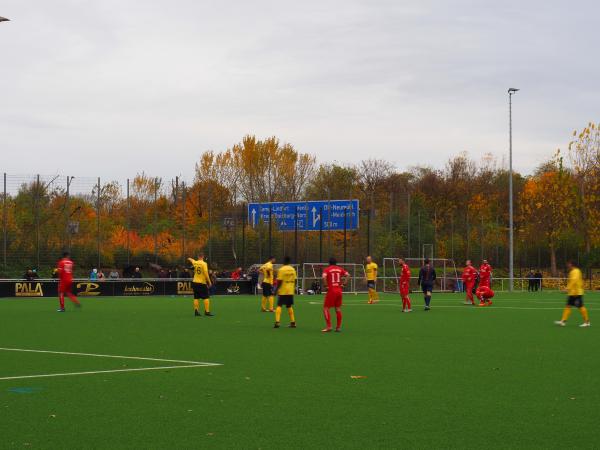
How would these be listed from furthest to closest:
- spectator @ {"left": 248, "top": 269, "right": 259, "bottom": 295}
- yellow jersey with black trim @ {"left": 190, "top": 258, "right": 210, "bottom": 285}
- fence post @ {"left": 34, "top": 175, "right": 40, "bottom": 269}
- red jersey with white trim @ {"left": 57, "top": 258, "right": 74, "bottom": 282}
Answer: spectator @ {"left": 248, "top": 269, "right": 259, "bottom": 295} < fence post @ {"left": 34, "top": 175, "right": 40, "bottom": 269} < red jersey with white trim @ {"left": 57, "top": 258, "right": 74, "bottom": 282} < yellow jersey with black trim @ {"left": 190, "top": 258, "right": 210, "bottom": 285}

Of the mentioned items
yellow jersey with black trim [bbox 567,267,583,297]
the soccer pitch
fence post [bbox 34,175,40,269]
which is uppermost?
fence post [bbox 34,175,40,269]

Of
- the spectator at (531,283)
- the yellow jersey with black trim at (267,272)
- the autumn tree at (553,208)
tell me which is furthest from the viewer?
the autumn tree at (553,208)

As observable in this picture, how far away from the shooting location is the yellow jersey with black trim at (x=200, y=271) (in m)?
28.5

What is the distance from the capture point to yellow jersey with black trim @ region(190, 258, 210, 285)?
1121 inches

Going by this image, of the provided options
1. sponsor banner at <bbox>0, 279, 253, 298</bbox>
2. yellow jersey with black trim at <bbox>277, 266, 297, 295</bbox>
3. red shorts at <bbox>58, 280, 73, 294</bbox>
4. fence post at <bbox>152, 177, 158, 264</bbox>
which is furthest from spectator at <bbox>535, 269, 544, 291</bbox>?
yellow jersey with black trim at <bbox>277, 266, 297, 295</bbox>

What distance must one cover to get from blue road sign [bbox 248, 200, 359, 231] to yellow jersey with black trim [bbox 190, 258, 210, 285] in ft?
99.8

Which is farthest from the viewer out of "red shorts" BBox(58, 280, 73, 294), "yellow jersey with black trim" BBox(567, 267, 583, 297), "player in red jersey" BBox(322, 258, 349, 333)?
"red shorts" BBox(58, 280, 73, 294)

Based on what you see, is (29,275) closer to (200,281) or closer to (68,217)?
(68,217)

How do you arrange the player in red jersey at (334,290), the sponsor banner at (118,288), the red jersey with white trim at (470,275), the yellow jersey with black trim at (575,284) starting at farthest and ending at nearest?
the sponsor banner at (118,288) < the red jersey with white trim at (470,275) < the yellow jersey with black trim at (575,284) < the player in red jersey at (334,290)

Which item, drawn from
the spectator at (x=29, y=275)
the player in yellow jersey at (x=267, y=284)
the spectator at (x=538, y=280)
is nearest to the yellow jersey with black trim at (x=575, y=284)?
the player in yellow jersey at (x=267, y=284)

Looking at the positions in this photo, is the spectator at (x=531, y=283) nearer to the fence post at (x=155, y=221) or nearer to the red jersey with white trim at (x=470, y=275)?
the red jersey with white trim at (x=470, y=275)

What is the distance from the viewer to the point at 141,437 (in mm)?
8789

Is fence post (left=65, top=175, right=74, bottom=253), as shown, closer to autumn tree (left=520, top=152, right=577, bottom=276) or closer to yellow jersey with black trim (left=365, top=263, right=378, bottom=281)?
yellow jersey with black trim (left=365, top=263, right=378, bottom=281)

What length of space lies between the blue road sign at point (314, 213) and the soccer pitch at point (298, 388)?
37.5 m
